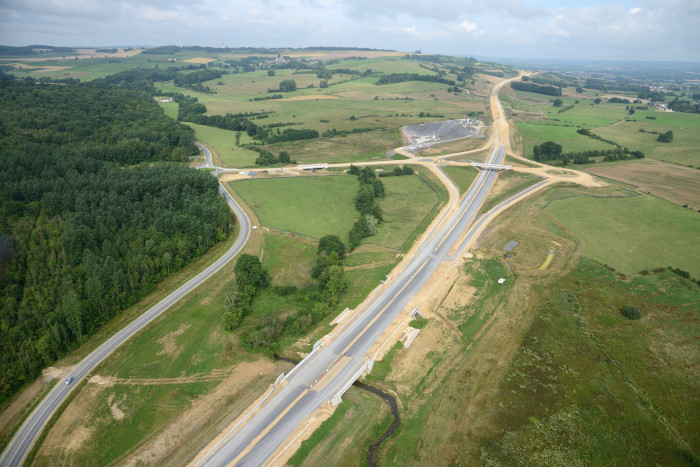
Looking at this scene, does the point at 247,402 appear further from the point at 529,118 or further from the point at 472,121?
the point at 529,118

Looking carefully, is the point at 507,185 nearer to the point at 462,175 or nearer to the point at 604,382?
the point at 462,175

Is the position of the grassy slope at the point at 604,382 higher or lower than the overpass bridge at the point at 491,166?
lower

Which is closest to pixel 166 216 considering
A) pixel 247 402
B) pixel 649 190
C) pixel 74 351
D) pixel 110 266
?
pixel 110 266

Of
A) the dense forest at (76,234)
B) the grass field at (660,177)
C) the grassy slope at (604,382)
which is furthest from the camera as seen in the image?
the grass field at (660,177)

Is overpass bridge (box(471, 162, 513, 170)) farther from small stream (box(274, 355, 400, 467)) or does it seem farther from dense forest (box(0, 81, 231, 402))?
small stream (box(274, 355, 400, 467))

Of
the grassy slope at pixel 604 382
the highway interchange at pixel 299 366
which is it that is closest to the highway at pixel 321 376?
the highway interchange at pixel 299 366

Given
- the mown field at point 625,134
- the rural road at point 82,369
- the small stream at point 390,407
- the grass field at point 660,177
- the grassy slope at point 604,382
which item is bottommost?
the rural road at point 82,369

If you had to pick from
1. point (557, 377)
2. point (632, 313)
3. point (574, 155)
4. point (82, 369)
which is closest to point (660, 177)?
point (574, 155)

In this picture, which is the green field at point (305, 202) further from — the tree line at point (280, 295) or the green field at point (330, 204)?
the tree line at point (280, 295)
